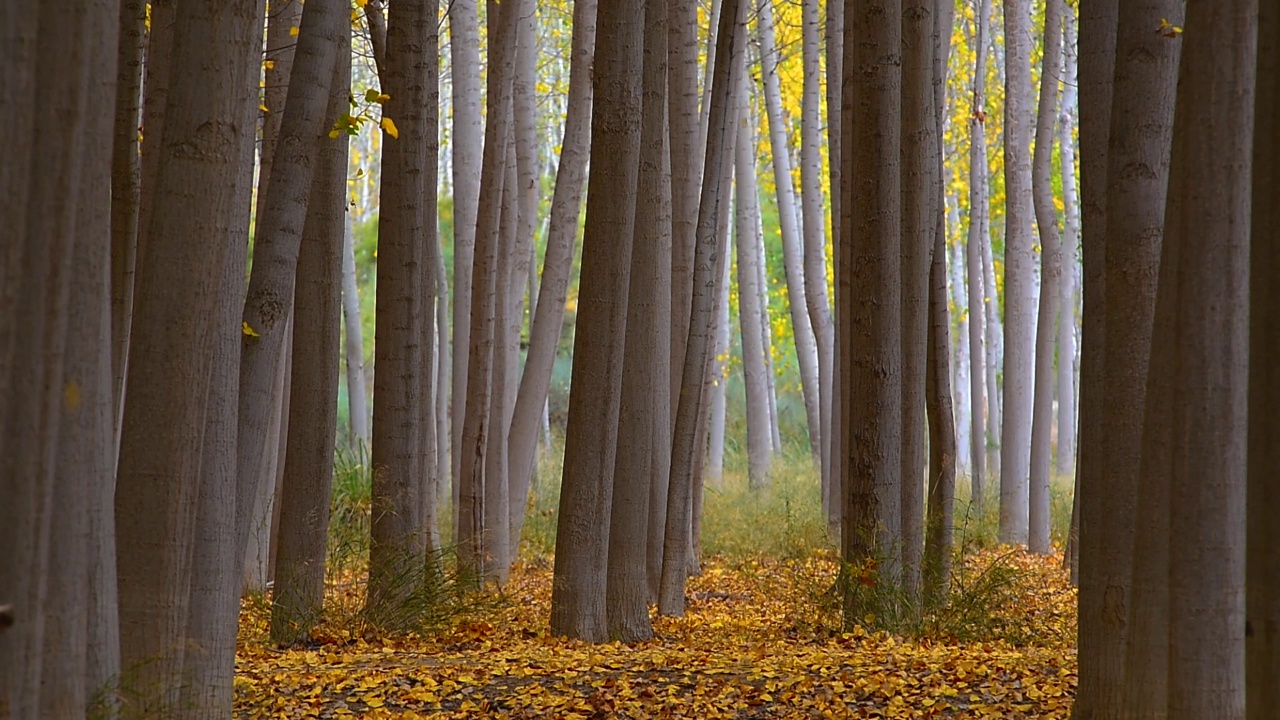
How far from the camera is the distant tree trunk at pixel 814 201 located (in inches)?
538

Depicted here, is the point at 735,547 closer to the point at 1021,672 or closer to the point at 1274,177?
the point at 1021,672

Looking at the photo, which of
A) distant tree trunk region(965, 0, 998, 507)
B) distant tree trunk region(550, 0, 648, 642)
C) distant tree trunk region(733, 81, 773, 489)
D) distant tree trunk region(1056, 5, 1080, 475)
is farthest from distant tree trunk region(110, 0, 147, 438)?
distant tree trunk region(1056, 5, 1080, 475)

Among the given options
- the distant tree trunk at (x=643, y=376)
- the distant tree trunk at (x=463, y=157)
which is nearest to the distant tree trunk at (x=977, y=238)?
the distant tree trunk at (x=463, y=157)

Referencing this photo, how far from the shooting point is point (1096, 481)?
456cm

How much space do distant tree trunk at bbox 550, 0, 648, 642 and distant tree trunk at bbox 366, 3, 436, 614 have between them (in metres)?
1.02

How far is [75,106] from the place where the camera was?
3045mm

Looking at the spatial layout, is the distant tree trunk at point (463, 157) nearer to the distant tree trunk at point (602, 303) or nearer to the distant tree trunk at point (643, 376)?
the distant tree trunk at point (643, 376)

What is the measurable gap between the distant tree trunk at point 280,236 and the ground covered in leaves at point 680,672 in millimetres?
924

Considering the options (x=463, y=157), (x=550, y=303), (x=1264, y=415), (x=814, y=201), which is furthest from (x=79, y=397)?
(x=814, y=201)

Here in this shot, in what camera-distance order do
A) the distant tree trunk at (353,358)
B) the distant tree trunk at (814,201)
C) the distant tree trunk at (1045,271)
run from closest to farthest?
the distant tree trunk at (1045,271), the distant tree trunk at (814,201), the distant tree trunk at (353,358)

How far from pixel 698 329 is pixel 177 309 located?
521cm

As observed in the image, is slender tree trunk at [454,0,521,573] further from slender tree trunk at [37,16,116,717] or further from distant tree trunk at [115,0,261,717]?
slender tree trunk at [37,16,116,717]

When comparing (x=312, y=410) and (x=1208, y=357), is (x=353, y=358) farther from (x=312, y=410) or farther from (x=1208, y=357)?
(x=1208, y=357)

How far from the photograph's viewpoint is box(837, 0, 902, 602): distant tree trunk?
24.0 ft
